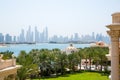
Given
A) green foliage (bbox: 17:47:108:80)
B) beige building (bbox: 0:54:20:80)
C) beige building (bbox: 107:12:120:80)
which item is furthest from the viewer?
green foliage (bbox: 17:47:108:80)

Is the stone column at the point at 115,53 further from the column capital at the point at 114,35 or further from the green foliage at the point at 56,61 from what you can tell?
the green foliage at the point at 56,61

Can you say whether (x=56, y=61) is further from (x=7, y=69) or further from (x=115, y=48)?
(x=115, y=48)

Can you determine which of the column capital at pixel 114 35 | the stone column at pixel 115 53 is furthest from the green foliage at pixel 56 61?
the column capital at pixel 114 35

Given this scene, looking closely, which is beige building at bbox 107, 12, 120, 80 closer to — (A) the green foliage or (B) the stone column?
(B) the stone column

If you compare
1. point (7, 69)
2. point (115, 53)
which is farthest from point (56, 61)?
point (115, 53)

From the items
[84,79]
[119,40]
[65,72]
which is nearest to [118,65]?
[119,40]

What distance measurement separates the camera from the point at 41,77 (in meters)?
43.2

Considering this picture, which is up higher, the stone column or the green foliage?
the stone column

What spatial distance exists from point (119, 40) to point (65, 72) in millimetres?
36916

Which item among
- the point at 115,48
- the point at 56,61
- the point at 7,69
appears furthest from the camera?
the point at 56,61

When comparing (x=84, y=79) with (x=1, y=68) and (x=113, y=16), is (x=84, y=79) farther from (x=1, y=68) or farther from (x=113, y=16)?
(x=113, y=16)

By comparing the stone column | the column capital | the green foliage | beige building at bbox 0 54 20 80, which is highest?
the column capital

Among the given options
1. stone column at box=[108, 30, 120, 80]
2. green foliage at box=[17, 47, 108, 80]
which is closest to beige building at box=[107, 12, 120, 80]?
stone column at box=[108, 30, 120, 80]

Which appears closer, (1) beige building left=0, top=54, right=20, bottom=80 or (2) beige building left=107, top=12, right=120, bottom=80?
(2) beige building left=107, top=12, right=120, bottom=80
